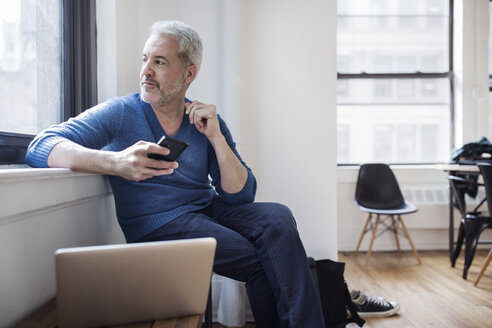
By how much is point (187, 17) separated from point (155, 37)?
2.14 feet

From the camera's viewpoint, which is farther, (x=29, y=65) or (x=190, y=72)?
(x=190, y=72)

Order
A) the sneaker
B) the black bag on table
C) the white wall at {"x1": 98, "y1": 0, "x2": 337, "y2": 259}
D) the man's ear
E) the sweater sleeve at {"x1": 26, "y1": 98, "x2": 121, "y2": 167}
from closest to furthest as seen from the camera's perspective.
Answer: the sweater sleeve at {"x1": 26, "y1": 98, "x2": 121, "y2": 167} < the man's ear < the black bag on table < the white wall at {"x1": 98, "y1": 0, "x2": 337, "y2": 259} < the sneaker

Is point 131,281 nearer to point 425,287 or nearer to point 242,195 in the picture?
point 242,195

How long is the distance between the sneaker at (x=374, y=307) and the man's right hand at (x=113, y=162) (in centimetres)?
157

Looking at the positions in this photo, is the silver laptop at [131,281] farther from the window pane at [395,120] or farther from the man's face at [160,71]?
the window pane at [395,120]

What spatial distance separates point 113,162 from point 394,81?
3473 millimetres

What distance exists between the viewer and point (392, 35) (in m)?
3.80

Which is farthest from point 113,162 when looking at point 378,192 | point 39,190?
point 378,192

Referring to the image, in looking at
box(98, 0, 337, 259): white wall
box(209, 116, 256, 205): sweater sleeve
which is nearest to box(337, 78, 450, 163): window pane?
box(98, 0, 337, 259): white wall

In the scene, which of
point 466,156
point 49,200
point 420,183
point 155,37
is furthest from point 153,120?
point 420,183

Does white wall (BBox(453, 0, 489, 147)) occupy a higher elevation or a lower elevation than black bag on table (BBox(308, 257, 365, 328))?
higher

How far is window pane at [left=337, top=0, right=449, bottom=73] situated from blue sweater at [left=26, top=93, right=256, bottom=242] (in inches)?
110

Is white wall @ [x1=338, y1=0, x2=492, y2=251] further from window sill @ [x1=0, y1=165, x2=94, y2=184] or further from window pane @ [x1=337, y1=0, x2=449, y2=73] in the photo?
window sill @ [x1=0, y1=165, x2=94, y2=184]

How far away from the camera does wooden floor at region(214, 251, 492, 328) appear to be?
1.97m
